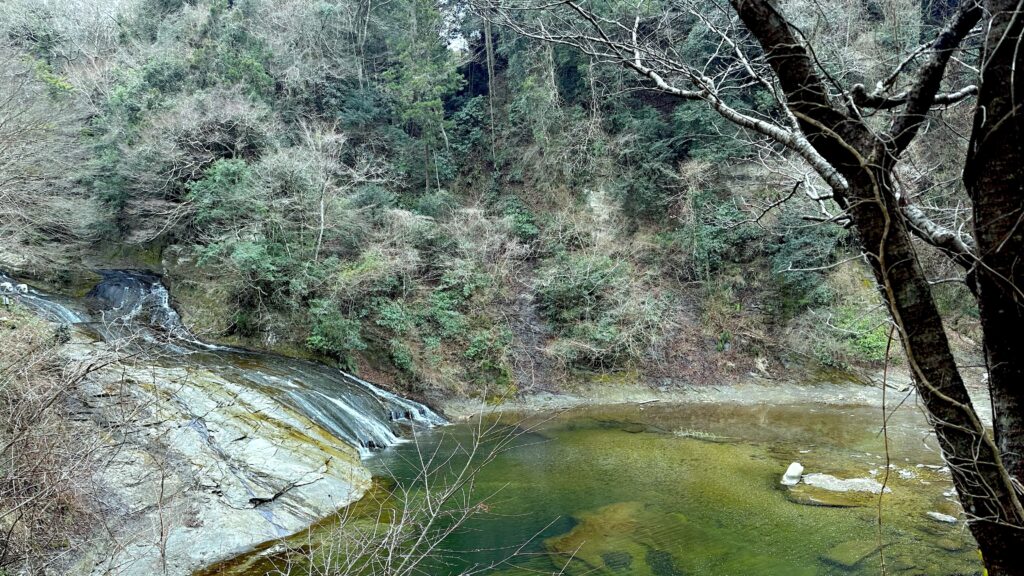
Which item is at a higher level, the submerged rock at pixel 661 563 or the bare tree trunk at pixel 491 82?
the bare tree trunk at pixel 491 82

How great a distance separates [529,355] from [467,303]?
2.44 m

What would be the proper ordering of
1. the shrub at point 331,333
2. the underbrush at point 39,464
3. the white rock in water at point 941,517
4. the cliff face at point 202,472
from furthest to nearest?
the shrub at point 331,333 < the white rock in water at point 941,517 < the cliff face at point 202,472 < the underbrush at point 39,464

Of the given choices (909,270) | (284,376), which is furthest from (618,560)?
(284,376)

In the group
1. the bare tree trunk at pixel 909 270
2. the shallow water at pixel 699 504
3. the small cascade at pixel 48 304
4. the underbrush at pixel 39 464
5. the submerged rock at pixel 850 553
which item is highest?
the bare tree trunk at pixel 909 270

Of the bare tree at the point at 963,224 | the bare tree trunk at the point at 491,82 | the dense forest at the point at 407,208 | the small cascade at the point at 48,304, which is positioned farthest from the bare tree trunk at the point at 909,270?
the bare tree trunk at the point at 491,82

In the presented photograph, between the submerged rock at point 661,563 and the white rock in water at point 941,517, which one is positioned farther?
the white rock in water at point 941,517

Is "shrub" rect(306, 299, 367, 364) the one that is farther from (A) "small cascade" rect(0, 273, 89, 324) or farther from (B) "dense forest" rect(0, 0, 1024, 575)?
(A) "small cascade" rect(0, 273, 89, 324)

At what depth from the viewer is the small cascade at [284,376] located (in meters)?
10.2

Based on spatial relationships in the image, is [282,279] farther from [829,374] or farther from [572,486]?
[829,374]

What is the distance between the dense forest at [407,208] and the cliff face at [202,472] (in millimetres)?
4548

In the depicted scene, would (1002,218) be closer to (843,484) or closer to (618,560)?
(618,560)

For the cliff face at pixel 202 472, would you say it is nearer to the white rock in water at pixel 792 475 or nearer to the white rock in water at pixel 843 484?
the white rock in water at pixel 792 475

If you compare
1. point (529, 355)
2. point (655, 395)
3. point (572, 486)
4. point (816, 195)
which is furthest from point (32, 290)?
point (816, 195)

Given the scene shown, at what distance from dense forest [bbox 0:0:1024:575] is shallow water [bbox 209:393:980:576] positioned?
12.0 ft
